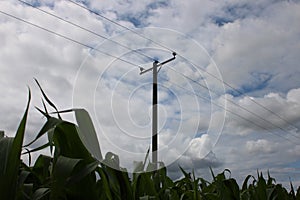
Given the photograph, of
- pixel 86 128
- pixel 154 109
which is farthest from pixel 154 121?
pixel 86 128

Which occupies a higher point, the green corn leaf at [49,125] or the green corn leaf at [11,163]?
the green corn leaf at [49,125]

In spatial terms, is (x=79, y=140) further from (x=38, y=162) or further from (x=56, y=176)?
(x=38, y=162)

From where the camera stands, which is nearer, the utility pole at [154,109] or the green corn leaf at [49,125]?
the green corn leaf at [49,125]

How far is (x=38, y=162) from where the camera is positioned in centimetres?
82

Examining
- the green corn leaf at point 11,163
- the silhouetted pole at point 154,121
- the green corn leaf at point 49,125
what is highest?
the silhouetted pole at point 154,121

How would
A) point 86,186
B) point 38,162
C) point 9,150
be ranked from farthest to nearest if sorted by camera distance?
point 38,162, point 86,186, point 9,150

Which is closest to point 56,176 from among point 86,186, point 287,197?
point 86,186

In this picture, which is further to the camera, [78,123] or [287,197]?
[287,197]

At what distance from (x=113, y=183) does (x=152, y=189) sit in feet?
0.69

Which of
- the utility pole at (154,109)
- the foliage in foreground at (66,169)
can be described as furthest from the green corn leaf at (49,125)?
the utility pole at (154,109)

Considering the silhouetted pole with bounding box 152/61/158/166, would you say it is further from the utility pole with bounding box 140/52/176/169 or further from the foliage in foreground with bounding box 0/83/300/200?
the foliage in foreground with bounding box 0/83/300/200

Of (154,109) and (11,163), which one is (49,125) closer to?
(11,163)

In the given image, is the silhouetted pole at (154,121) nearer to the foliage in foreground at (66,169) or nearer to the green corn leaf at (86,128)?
the foliage in foreground at (66,169)

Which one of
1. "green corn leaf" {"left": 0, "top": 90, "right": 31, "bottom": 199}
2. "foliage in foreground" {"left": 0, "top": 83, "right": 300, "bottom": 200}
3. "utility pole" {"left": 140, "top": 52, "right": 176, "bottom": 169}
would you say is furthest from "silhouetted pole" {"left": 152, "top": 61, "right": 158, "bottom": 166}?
"green corn leaf" {"left": 0, "top": 90, "right": 31, "bottom": 199}
